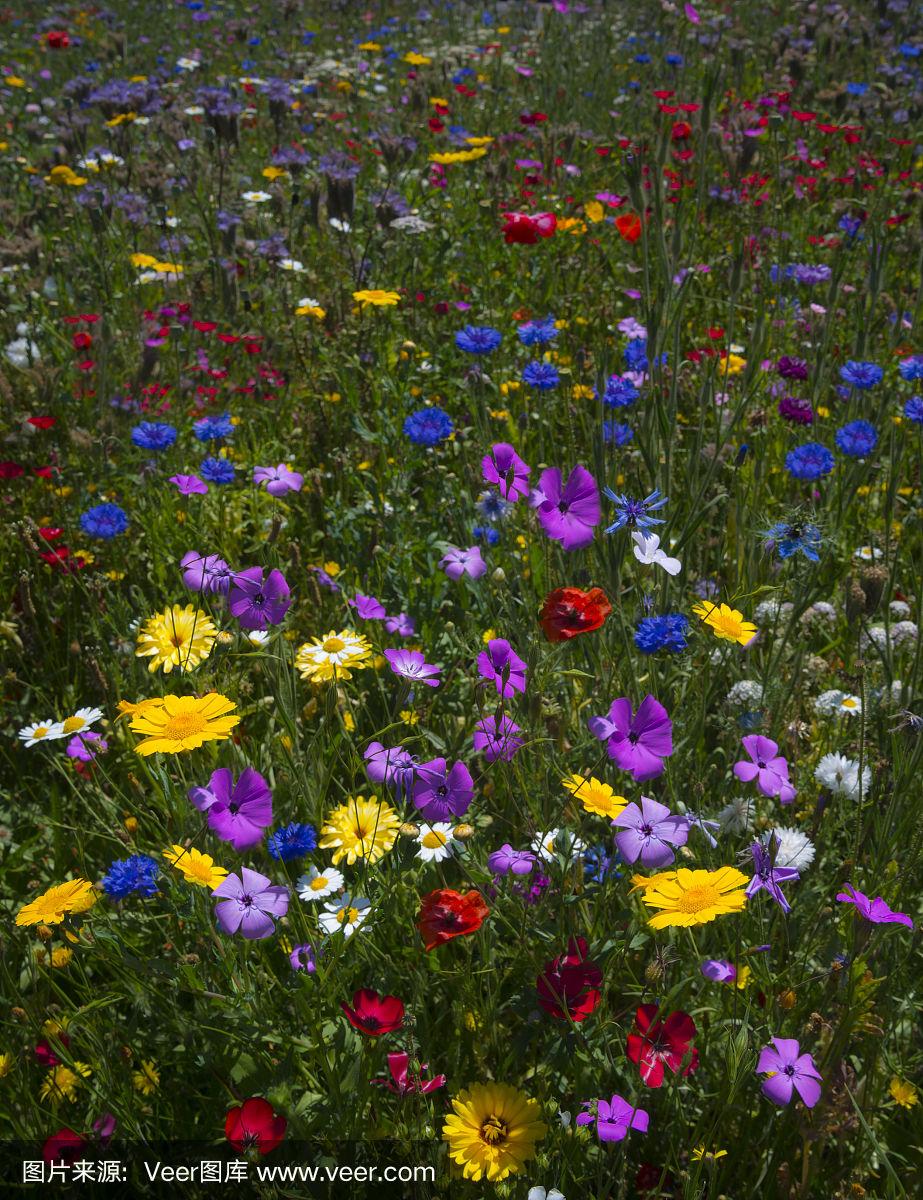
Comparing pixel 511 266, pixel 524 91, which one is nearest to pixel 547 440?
pixel 511 266

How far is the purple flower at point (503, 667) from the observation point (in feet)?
4.58

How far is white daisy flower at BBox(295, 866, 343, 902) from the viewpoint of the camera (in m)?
1.47

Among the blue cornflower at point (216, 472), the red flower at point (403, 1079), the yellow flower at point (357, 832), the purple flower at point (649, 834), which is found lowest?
the red flower at point (403, 1079)

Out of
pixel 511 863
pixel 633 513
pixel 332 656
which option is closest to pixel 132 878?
pixel 332 656

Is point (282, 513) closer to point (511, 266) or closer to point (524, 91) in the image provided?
point (511, 266)

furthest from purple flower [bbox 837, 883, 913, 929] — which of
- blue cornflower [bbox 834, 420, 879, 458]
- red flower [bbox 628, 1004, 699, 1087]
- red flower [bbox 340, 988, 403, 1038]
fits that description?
blue cornflower [bbox 834, 420, 879, 458]

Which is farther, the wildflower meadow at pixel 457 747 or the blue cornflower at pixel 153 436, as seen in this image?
the blue cornflower at pixel 153 436

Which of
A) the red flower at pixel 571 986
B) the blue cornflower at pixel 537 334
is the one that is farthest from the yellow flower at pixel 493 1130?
the blue cornflower at pixel 537 334

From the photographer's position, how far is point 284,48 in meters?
7.62

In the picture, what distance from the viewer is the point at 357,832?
140 centimetres

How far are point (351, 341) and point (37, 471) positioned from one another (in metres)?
1.08

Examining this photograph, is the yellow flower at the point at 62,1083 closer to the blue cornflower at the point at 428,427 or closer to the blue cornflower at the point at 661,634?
the blue cornflower at the point at 661,634

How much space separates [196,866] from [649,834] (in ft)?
1.89

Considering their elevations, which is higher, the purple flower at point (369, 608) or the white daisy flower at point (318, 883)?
the purple flower at point (369, 608)
